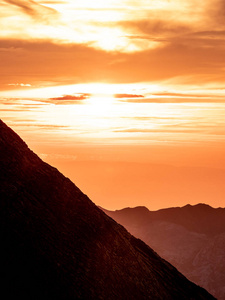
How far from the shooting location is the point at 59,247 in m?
65.9

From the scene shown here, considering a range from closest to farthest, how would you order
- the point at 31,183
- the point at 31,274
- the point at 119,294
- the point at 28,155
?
the point at 31,274 → the point at 119,294 → the point at 31,183 → the point at 28,155

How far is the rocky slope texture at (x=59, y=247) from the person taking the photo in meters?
61.7

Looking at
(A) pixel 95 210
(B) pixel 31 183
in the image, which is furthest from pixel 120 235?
(B) pixel 31 183

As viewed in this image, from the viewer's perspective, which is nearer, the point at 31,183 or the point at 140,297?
the point at 140,297

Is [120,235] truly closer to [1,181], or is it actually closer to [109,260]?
[109,260]

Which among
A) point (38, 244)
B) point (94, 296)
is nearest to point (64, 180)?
point (38, 244)

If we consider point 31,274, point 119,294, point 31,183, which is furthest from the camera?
point 31,183

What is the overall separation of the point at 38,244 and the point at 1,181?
11.0 m

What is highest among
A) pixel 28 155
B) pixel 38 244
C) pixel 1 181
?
pixel 28 155

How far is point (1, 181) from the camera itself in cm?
6950

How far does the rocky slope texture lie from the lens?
→ 6169 centimetres

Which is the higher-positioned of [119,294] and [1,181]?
[1,181]

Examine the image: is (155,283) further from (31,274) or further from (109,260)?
(31,274)

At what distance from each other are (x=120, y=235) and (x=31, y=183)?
16.6 meters
